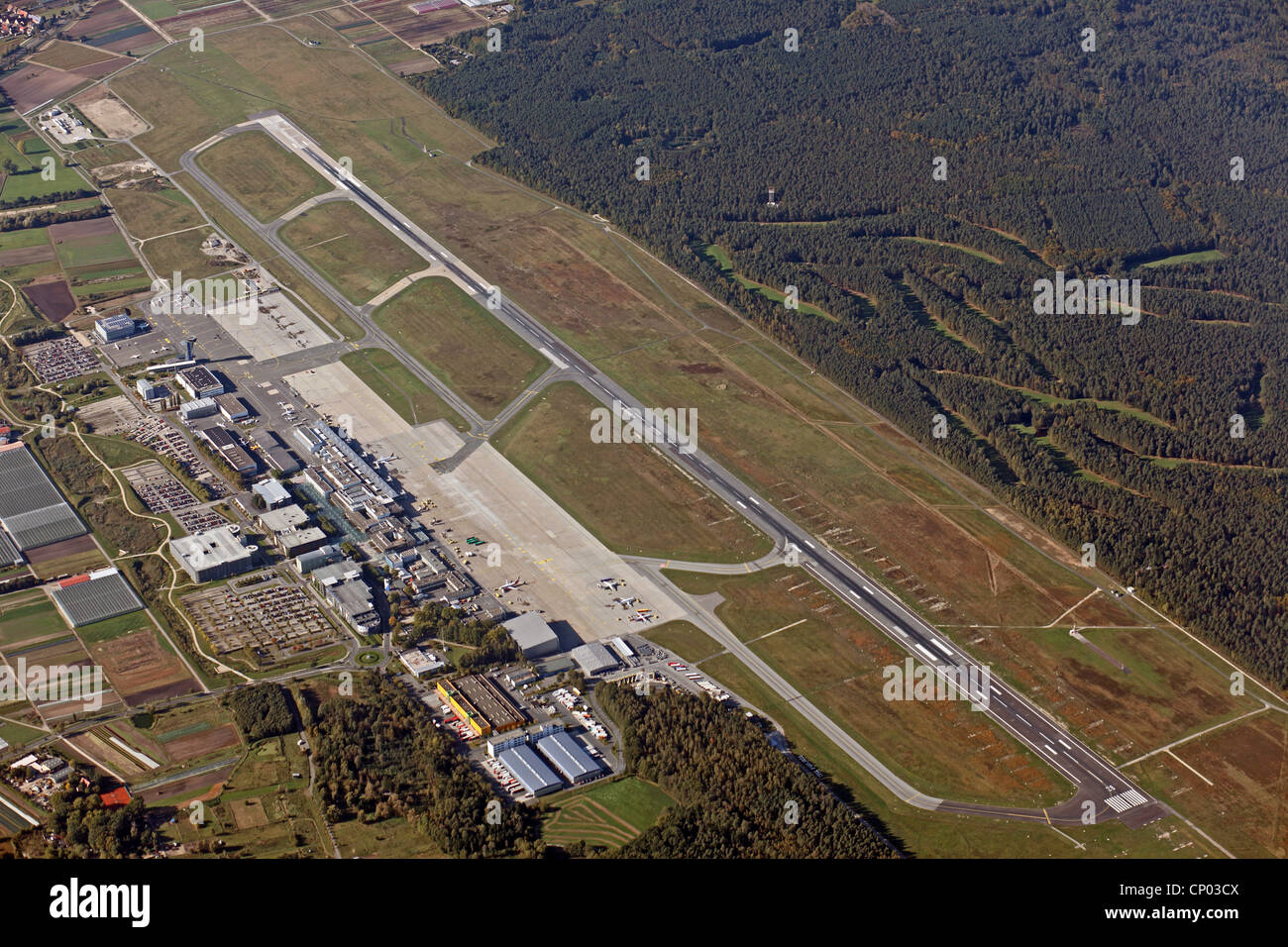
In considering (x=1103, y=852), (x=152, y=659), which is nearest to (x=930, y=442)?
(x=1103, y=852)

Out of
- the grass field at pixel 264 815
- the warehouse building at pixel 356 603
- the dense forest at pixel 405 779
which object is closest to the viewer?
the grass field at pixel 264 815

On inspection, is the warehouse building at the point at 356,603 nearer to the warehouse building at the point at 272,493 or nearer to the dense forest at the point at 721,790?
the warehouse building at the point at 272,493

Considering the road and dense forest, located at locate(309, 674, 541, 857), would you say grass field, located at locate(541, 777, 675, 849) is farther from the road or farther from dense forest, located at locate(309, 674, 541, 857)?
the road

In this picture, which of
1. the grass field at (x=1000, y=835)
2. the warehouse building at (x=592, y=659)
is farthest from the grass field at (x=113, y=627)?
the grass field at (x=1000, y=835)

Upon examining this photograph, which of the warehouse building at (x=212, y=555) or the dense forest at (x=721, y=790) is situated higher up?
the warehouse building at (x=212, y=555)

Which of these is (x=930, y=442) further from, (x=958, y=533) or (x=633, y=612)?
(x=633, y=612)
